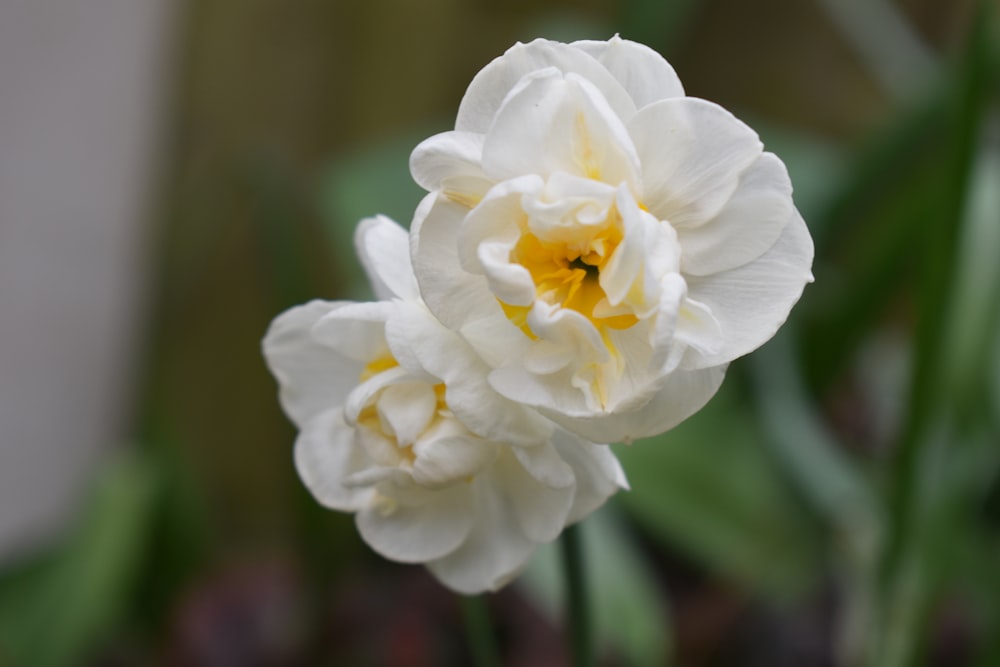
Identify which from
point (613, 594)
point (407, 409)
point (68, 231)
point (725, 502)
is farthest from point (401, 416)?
point (68, 231)

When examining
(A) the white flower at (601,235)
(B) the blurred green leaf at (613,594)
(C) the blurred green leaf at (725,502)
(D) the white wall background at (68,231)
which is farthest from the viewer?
(D) the white wall background at (68,231)

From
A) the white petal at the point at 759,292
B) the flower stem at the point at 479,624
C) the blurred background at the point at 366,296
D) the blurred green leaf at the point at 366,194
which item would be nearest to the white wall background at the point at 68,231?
the blurred background at the point at 366,296

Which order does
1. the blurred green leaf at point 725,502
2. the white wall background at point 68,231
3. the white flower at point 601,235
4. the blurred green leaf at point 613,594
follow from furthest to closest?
the white wall background at point 68,231
the blurred green leaf at point 725,502
the blurred green leaf at point 613,594
the white flower at point 601,235

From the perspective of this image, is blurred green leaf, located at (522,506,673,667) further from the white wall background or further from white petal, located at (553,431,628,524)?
the white wall background

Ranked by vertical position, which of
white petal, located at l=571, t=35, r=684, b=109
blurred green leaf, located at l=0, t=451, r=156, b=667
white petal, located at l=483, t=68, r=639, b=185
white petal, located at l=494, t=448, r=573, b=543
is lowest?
blurred green leaf, located at l=0, t=451, r=156, b=667

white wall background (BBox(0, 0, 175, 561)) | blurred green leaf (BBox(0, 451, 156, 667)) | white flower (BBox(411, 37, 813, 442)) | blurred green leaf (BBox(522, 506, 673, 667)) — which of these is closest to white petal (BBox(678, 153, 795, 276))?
white flower (BBox(411, 37, 813, 442))

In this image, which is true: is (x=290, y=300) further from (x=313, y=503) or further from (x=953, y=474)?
(x=953, y=474)

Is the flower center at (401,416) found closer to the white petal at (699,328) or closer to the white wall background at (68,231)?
the white petal at (699,328)

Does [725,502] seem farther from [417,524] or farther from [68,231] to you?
[68,231]
